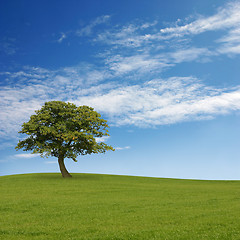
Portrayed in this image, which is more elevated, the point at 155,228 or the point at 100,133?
the point at 100,133

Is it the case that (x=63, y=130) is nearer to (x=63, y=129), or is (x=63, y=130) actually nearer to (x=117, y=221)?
(x=63, y=129)

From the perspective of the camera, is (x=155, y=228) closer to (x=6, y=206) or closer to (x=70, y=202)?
(x=70, y=202)

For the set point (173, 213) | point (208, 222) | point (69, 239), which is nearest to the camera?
point (69, 239)

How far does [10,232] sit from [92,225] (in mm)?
5468

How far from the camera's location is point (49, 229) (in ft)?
59.6

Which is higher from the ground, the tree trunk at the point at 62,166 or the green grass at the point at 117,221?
the tree trunk at the point at 62,166

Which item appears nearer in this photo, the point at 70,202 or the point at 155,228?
the point at 155,228

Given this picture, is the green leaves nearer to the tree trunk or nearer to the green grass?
the tree trunk

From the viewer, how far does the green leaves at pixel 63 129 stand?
57.2 meters

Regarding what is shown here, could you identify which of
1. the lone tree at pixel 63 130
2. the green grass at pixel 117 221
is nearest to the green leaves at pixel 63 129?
the lone tree at pixel 63 130

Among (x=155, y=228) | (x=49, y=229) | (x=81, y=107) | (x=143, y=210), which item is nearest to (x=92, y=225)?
(x=49, y=229)

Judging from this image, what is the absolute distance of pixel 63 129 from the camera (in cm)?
5734

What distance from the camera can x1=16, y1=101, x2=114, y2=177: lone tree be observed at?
57.2m

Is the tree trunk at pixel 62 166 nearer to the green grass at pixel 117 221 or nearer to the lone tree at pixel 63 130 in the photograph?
the lone tree at pixel 63 130
